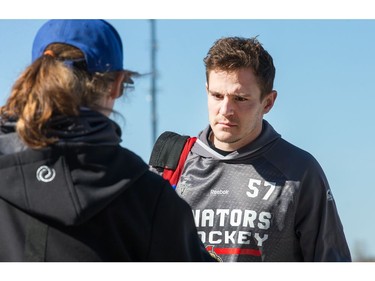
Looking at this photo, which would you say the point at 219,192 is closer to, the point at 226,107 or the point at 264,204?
the point at 264,204

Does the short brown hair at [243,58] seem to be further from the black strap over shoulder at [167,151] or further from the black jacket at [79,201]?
the black jacket at [79,201]

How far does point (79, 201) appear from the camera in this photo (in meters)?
2.07

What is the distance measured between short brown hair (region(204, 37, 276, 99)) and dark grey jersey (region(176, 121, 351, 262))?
36cm

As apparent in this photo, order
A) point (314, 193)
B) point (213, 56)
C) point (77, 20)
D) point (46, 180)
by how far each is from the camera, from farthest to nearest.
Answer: point (213, 56)
point (314, 193)
point (77, 20)
point (46, 180)

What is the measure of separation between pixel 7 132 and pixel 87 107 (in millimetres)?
255

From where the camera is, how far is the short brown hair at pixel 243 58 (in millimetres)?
4109

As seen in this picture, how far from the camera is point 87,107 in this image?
84.4 inches

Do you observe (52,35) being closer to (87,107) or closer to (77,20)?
(77,20)

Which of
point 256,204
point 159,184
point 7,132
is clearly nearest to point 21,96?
Result: point 7,132

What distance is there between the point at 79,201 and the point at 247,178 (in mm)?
1992

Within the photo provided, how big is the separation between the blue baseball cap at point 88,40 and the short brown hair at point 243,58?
183 cm

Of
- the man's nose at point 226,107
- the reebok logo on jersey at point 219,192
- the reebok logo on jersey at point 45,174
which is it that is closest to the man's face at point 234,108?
the man's nose at point 226,107

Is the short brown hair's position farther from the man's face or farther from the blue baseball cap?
the blue baseball cap

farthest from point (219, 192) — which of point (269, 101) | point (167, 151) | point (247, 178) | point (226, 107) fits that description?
point (269, 101)
